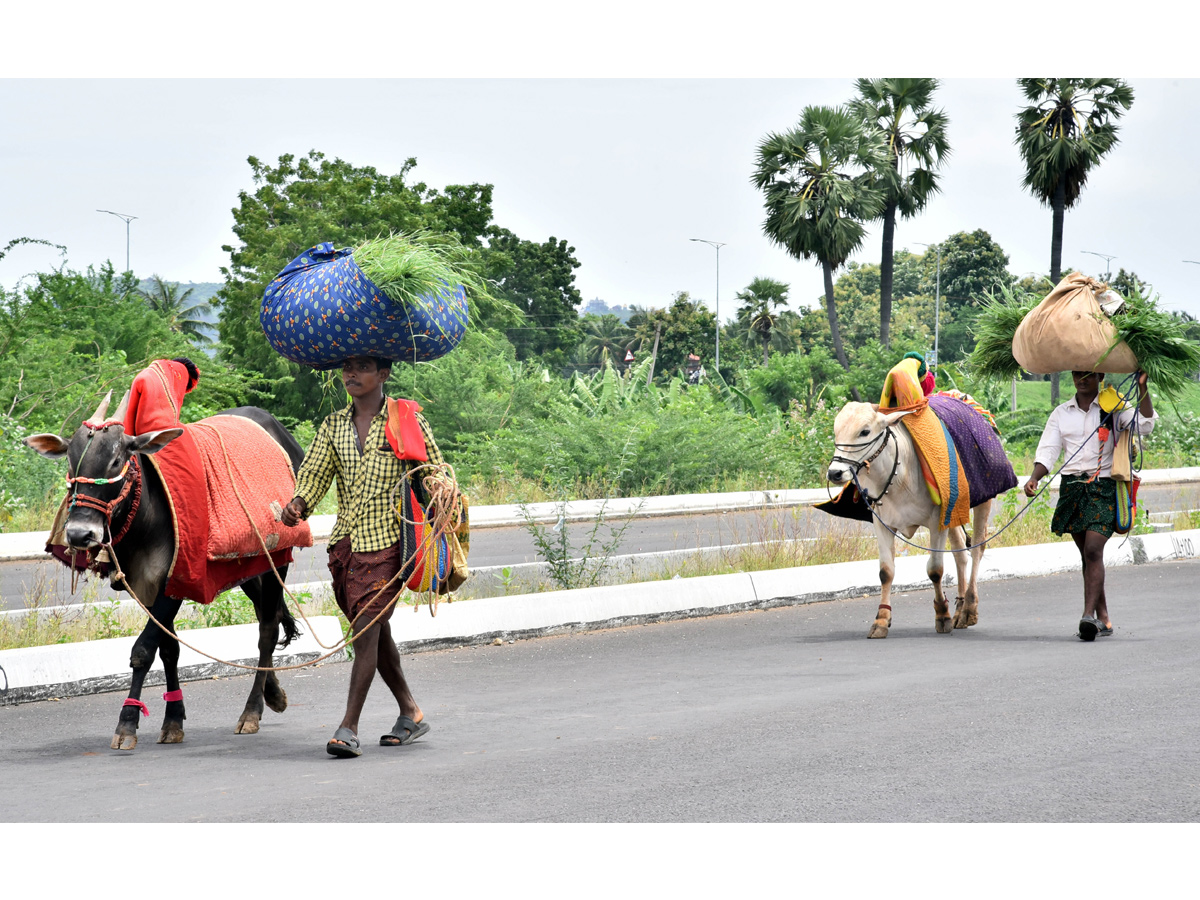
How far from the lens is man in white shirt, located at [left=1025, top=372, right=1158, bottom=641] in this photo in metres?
10.5

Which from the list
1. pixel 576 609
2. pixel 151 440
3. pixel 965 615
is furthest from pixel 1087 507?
pixel 151 440

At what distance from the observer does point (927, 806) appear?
5574mm

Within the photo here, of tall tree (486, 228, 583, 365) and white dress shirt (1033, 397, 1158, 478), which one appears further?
tall tree (486, 228, 583, 365)

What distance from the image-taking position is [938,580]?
11250mm

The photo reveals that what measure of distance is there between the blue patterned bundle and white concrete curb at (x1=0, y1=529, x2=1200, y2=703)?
10.2ft

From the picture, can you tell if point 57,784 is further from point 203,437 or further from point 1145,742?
point 1145,742

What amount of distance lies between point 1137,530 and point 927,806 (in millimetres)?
12607

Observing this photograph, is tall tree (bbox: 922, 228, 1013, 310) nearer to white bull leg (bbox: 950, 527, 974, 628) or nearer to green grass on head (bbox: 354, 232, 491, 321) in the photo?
white bull leg (bbox: 950, 527, 974, 628)

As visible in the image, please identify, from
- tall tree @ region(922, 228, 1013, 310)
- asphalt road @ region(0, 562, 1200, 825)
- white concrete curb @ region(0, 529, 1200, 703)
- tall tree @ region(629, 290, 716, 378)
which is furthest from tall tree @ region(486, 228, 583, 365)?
asphalt road @ region(0, 562, 1200, 825)

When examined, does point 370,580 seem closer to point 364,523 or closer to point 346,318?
point 364,523

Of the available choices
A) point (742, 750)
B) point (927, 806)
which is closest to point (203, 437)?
point (742, 750)

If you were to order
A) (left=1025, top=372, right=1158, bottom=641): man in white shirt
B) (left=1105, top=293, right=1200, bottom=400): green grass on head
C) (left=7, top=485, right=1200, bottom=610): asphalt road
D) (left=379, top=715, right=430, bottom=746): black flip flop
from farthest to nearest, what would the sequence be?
(left=7, top=485, right=1200, bottom=610): asphalt road → (left=1025, top=372, right=1158, bottom=641): man in white shirt → (left=1105, top=293, right=1200, bottom=400): green grass on head → (left=379, top=715, right=430, bottom=746): black flip flop

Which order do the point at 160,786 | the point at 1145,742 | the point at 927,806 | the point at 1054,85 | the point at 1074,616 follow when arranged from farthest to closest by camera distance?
the point at 1054,85 < the point at 1074,616 < the point at 1145,742 < the point at 160,786 < the point at 927,806

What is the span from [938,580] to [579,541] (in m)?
7.61
